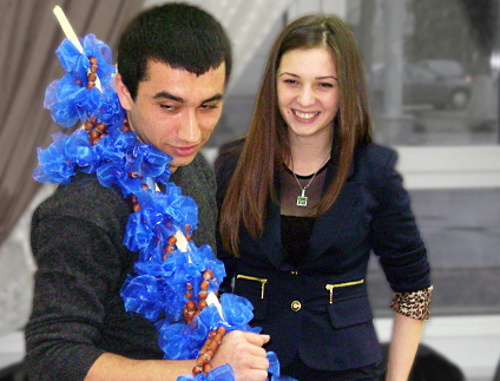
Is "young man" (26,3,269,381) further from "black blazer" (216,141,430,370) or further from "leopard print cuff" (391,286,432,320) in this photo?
"leopard print cuff" (391,286,432,320)

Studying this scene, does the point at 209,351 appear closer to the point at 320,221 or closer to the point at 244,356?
the point at 244,356

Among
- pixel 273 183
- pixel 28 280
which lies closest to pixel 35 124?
pixel 28 280

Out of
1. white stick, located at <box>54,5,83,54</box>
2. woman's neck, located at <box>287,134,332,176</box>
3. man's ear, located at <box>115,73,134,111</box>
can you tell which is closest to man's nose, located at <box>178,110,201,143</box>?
man's ear, located at <box>115,73,134,111</box>

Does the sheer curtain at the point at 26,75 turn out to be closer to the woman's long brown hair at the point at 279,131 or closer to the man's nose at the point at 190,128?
the woman's long brown hair at the point at 279,131

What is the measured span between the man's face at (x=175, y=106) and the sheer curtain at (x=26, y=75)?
1731 mm

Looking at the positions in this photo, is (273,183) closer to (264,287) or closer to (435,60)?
(264,287)

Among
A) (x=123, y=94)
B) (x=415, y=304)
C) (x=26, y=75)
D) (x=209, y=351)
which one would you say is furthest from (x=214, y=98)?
(x=26, y=75)

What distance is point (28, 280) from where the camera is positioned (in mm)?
3041

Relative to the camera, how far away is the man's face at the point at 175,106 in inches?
46.1

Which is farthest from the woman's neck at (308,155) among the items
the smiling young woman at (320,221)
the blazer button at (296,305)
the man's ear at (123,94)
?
the man's ear at (123,94)

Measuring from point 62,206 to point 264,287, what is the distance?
0.75 meters

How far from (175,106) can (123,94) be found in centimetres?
10

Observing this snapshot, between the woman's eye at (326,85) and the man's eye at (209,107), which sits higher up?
the woman's eye at (326,85)

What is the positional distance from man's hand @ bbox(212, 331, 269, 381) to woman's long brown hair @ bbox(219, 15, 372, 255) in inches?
23.1
